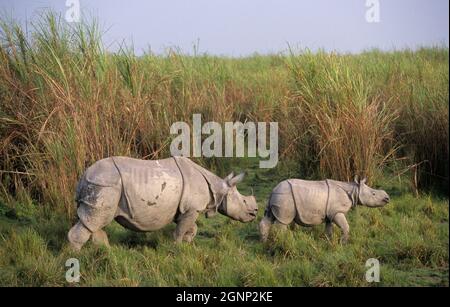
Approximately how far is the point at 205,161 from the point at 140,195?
3.20 meters

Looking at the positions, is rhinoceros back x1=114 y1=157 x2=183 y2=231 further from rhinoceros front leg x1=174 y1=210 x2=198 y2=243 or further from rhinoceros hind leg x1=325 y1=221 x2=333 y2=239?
rhinoceros hind leg x1=325 y1=221 x2=333 y2=239

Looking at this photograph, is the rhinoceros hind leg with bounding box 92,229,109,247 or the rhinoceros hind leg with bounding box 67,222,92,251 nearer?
the rhinoceros hind leg with bounding box 67,222,92,251

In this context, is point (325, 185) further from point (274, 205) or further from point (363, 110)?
point (363, 110)

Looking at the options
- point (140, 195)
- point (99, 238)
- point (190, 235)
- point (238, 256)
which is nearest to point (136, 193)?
point (140, 195)

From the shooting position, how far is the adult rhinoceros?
5.53 metres

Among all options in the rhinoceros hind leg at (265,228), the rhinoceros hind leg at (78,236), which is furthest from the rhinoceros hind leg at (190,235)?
the rhinoceros hind leg at (78,236)

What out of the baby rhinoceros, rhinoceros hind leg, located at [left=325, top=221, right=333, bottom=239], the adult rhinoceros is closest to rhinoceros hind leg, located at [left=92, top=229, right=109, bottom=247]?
the adult rhinoceros

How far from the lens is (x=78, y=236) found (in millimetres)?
5590

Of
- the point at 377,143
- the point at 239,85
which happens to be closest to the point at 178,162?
the point at 377,143

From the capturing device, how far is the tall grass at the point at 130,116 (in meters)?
7.06

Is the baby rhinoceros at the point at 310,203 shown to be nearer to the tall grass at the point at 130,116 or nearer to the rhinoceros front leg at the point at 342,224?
the rhinoceros front leg at the point at 342,224

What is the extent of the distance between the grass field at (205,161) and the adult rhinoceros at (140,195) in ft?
0.71

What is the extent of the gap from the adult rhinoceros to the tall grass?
49.7 inches

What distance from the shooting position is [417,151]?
8023mm
